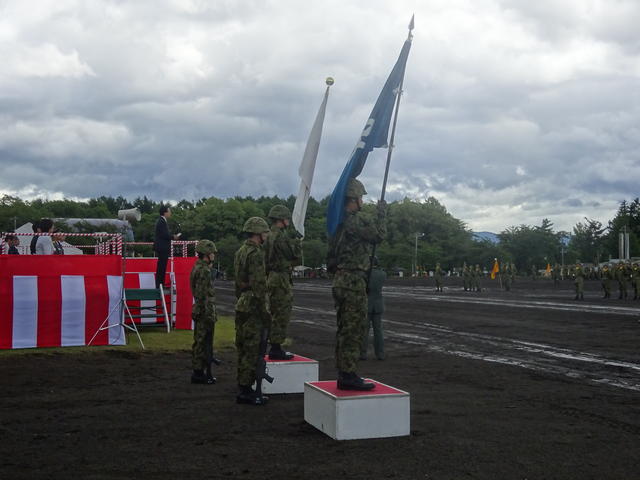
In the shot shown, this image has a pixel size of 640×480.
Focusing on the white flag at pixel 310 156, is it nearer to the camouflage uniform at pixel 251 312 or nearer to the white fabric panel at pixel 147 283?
the camouflage uniform at pixel 251 312

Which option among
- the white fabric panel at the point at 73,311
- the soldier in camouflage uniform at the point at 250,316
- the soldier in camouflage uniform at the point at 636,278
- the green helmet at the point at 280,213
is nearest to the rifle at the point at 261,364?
the soldier in camouflage uniform at the point at 250,316

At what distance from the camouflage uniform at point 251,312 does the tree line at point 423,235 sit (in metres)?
93.4

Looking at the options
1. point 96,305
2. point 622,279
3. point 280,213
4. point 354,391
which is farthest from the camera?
point 622,279

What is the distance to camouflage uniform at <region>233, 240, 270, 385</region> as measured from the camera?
8.71 meters

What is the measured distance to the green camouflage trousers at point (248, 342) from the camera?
873cm

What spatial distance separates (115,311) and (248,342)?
22.3 feet

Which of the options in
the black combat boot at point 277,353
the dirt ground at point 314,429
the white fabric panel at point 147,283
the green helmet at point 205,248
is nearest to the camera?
the dirt ground at point 314,429

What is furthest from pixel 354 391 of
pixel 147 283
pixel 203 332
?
pixel 147 283

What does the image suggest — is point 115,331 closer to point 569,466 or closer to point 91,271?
point 91,271

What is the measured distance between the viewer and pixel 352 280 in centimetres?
753

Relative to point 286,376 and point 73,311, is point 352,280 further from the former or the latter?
point 73,311

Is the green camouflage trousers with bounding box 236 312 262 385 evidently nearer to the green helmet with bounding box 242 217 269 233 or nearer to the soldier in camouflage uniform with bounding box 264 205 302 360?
the green helmet with bounding box 242 217 269 233

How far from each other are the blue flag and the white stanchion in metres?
2.65

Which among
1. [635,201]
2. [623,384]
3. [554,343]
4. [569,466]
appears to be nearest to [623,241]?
[635,201]
